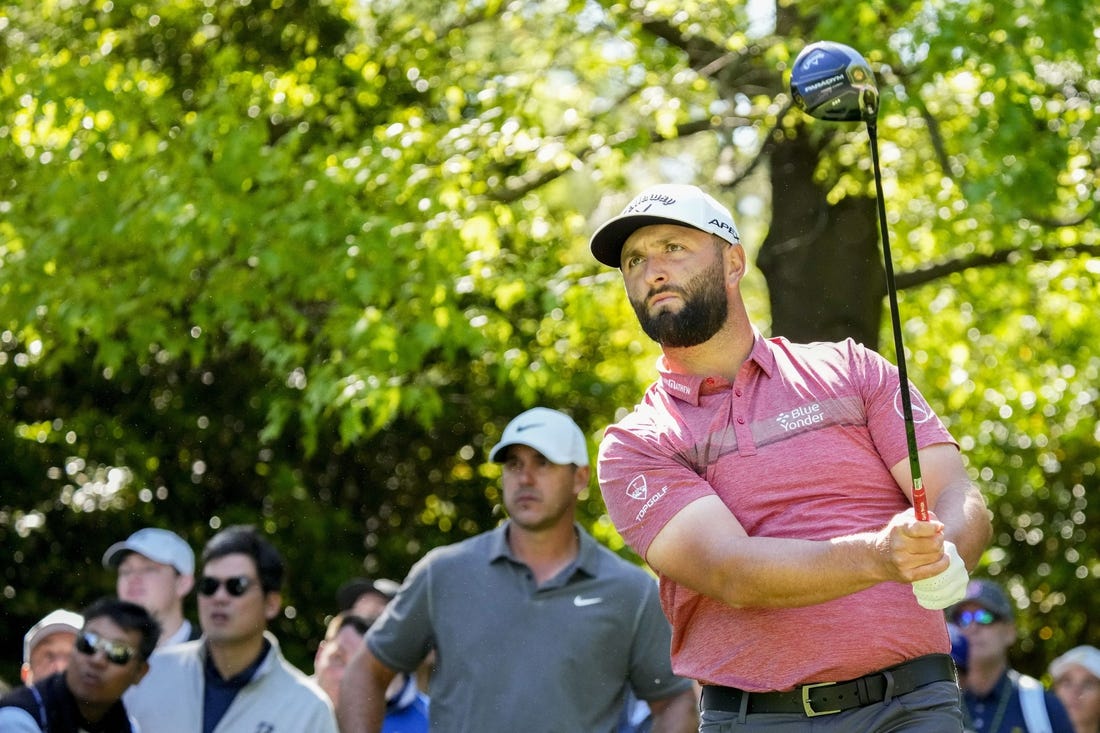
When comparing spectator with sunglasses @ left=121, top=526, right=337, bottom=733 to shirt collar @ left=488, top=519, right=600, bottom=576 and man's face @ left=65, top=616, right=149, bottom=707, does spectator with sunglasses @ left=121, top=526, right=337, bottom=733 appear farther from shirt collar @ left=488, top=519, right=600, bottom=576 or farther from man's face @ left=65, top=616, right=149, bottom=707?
shirt collar @ left=488, top=519, right=600, bottom=576

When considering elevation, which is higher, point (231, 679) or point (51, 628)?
point (51, 628)

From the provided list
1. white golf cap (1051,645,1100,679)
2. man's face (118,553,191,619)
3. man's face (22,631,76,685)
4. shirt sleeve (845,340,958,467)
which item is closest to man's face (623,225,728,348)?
shirt sleeve (845,340,958,467)

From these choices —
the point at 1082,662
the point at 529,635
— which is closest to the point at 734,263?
the point at 529,635

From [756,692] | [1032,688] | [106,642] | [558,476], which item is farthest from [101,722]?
[1032,688]

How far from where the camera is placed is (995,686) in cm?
832

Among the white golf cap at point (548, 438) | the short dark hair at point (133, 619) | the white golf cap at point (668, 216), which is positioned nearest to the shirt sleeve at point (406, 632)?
the white golf cap at point (548, 438)

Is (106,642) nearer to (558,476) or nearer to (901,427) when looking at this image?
(558,476)

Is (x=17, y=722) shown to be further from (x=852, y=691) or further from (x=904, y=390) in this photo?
(x=904, y=390)

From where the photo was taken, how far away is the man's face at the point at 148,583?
815 centimetres

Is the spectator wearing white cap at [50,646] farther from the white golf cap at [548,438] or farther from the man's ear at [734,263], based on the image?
the man's ear at [734,263]

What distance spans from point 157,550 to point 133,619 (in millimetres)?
1455

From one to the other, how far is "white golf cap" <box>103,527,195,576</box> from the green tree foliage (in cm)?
148

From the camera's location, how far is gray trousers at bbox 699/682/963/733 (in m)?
3.66

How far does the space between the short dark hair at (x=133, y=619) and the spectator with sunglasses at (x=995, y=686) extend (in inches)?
152
